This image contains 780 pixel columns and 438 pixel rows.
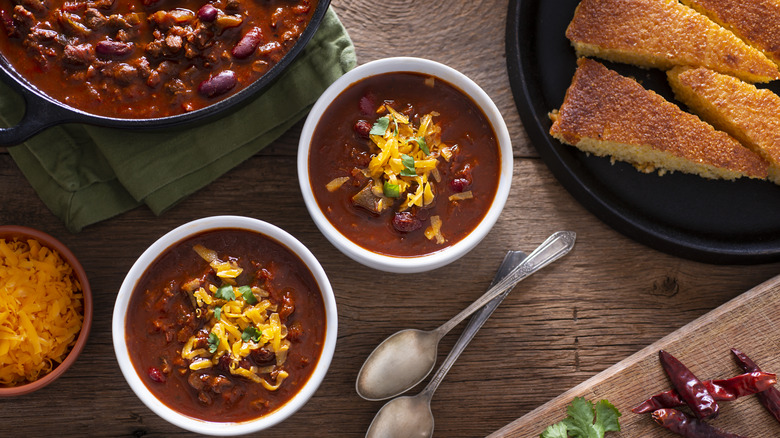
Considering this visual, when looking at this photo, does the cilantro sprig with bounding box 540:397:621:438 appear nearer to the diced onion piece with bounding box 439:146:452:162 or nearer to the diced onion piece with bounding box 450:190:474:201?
the diced onion piece with bounding box 450:190:474:201

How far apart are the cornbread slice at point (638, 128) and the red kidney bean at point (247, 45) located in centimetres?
138

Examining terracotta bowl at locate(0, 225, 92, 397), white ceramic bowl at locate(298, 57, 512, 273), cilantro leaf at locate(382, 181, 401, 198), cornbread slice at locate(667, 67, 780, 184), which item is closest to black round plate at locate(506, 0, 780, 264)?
cornbread slice at locate(667, 67, 780, 184)

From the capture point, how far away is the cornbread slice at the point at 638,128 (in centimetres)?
321

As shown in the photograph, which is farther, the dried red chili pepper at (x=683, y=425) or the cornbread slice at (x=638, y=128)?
the cornbread slice at (x=638, y=128)

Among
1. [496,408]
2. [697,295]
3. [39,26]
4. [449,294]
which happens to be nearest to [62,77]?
[39,26]

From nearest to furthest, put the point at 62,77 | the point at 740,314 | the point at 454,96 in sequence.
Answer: the point at 62,77 → the point at 454,96 → the point at 740,314

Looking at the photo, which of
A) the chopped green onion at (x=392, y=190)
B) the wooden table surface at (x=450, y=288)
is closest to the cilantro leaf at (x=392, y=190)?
the chopped green onion at (x=392, y=190)

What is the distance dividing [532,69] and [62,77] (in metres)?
2.06

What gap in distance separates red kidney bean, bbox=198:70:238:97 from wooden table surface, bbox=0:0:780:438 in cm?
57

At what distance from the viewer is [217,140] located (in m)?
3.12

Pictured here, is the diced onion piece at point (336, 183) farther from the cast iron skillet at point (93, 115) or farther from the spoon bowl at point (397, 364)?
the spoon bowl at point (397, 364)

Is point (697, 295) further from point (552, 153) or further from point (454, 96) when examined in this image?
point (454, 96)

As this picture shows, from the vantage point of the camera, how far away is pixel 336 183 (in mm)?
2928

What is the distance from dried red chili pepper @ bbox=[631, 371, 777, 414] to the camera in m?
3.09
